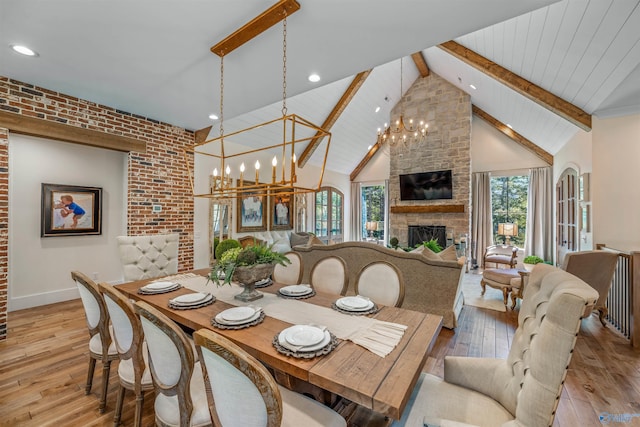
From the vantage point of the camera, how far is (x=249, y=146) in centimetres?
628

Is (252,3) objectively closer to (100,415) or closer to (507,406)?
(507,406)

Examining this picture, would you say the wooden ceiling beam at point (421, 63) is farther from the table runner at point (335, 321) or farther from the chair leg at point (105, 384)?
the chair leg at point (105, 384)

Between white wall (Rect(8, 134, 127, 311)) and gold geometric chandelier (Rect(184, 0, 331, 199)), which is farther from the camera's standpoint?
white wall (Rect(8, 134, 127, 311))

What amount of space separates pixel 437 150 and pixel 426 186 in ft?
3.09

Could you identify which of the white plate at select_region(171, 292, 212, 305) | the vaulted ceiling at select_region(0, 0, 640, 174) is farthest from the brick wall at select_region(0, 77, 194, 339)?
the white plate at select_region(171, 292, 212, 305)

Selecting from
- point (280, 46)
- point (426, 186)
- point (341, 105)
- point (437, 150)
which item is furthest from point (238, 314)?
point (437, 150)

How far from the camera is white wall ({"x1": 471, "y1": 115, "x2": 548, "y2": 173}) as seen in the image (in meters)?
6.66

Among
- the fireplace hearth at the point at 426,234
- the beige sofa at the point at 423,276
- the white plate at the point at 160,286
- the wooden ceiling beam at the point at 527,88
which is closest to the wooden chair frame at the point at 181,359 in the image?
the white plate at the point at 160,286

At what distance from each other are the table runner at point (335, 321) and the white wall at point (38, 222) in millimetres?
3046

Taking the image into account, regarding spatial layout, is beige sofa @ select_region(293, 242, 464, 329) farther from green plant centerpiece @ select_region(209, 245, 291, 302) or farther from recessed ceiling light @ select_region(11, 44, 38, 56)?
recessed ceiling light @ select_region(11, 44, 38, 56)

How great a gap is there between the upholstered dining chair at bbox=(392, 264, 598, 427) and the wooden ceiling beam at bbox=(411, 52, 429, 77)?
6.23 metres

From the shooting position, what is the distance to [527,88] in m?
4.10

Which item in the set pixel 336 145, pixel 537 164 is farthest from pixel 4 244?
pixel 537 164

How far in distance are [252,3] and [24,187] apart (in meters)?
3.89
